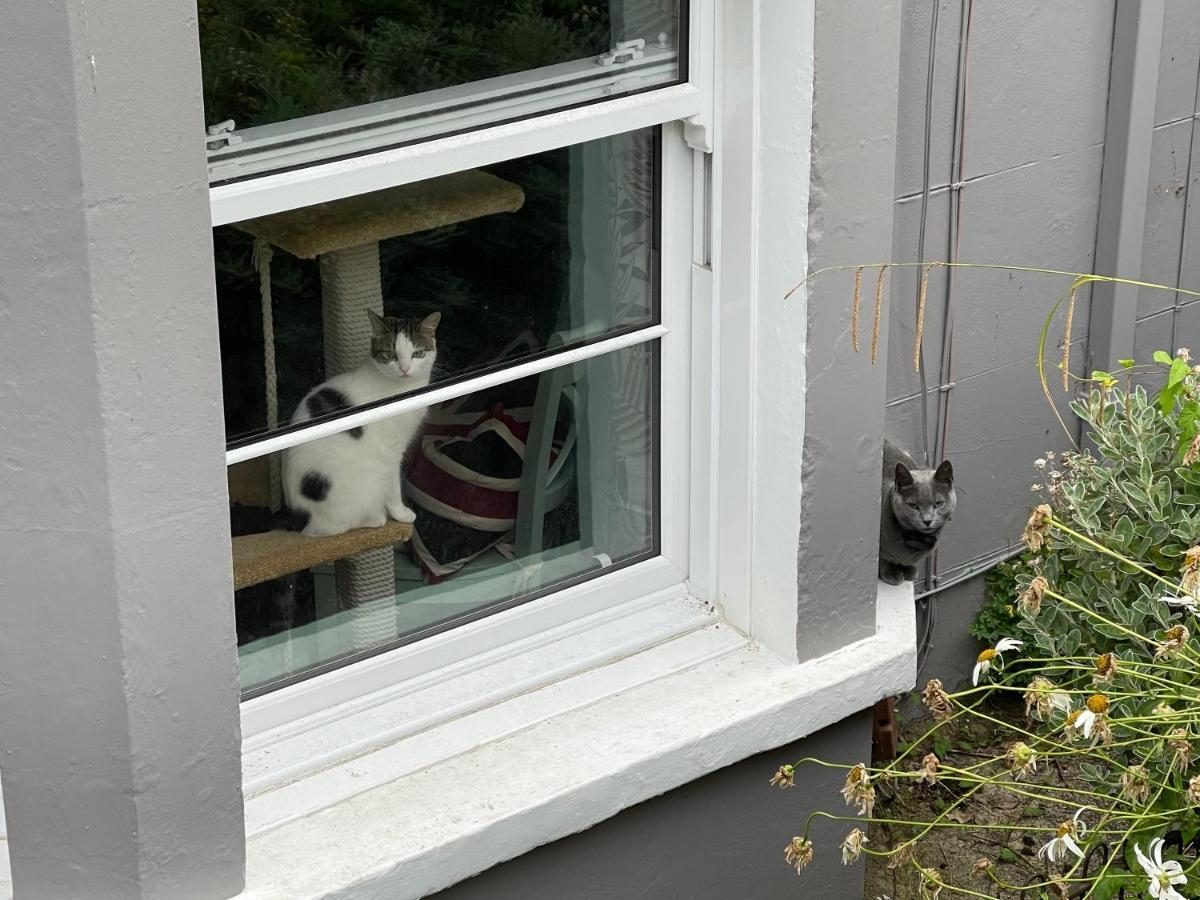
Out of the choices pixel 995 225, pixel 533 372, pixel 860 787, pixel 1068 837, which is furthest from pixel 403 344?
pixel 995 225

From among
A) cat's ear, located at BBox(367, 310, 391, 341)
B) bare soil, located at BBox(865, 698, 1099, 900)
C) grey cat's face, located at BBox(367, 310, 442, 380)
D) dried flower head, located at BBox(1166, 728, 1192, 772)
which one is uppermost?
cat's ear, located at BBox(367, 310, 391, 341)

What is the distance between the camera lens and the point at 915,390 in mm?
3877

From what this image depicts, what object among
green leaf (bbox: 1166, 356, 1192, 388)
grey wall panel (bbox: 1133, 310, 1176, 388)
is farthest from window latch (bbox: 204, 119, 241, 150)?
grey wall panel (bbox: 1133, 310, 1176, 388)

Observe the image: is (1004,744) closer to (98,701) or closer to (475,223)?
(475,223)

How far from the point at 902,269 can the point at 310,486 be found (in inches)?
61.1

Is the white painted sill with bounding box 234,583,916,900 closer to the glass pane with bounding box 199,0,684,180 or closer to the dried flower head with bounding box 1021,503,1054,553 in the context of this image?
the dried flower head with bounding box 1021,503,1054,553

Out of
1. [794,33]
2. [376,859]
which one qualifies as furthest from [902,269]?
[376,859]

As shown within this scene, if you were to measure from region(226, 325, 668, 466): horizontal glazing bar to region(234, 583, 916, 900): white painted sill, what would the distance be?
606mm

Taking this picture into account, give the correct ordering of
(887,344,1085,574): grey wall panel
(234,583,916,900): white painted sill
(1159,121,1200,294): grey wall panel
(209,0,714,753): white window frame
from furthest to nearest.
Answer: (1159,121,1200,294): grey wall panel < (887,344,1085,574): grey wall panel < (234,583,916,900): white painted sill < (209,0,714,753): white window frame

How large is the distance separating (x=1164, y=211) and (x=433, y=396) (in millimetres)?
2484

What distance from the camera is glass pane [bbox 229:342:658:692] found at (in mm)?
2785

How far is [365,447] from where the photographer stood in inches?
111

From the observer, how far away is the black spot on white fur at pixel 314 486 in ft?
9.13

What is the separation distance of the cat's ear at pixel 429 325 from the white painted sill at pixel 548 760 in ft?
2.45
